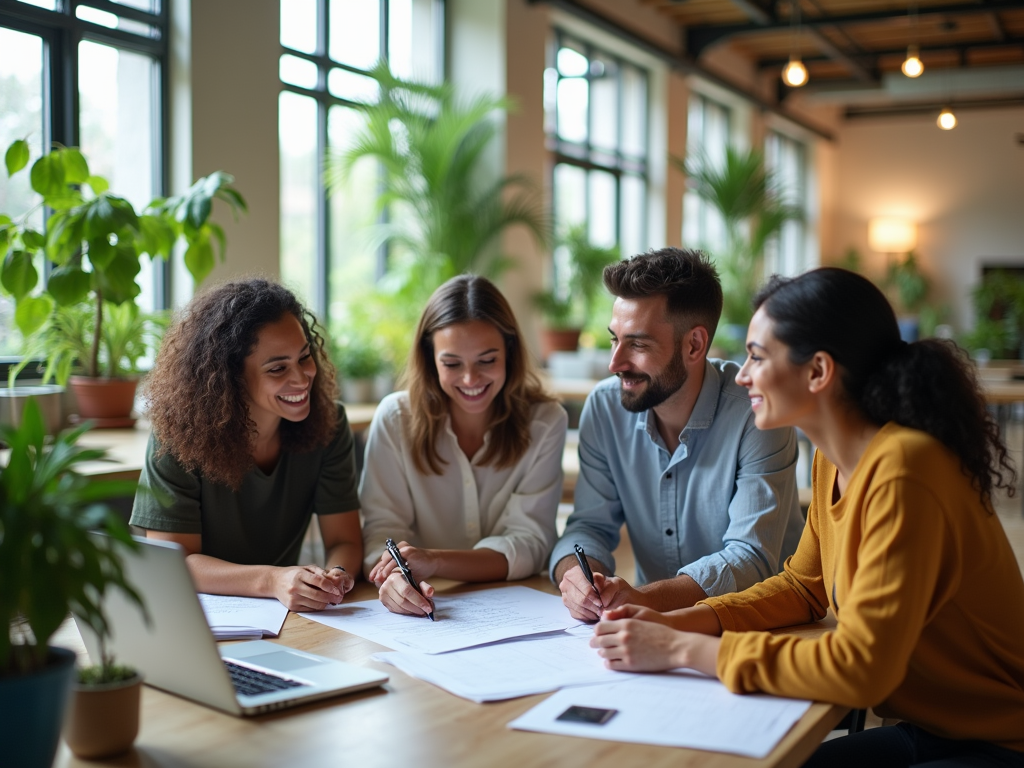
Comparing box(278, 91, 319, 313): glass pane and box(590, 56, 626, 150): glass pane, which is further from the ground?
box(590, 56, 626, 150): glass pane

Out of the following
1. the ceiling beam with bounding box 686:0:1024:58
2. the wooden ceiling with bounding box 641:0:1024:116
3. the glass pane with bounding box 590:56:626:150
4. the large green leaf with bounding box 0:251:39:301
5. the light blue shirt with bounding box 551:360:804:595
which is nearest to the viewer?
the light blue shirt with bounding box 551:360:804:595

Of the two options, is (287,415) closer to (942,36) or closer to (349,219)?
(349,219)

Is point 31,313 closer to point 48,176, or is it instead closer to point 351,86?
point 48,176

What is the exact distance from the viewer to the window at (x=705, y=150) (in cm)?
1043

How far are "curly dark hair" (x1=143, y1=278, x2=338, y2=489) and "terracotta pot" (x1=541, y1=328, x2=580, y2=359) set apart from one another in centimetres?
494

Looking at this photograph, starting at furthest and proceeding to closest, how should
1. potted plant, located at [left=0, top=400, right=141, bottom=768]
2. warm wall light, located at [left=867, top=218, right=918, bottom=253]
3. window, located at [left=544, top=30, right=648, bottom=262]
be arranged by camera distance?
warm wall light, located at [left=867, top=218, right=918, bottom=253] → window, located at [left=544, top=30, right=648, bottom=262] → potted plant, located at [left=0, top=400, right=141, bottom=768]

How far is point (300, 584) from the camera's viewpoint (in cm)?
184

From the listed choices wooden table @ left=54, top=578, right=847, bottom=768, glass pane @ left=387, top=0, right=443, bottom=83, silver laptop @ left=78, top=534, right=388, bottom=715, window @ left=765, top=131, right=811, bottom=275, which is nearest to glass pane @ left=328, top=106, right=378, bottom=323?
glass pane @ left=387, top=0, right=443, bottom=83

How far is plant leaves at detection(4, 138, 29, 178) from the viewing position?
323 cm

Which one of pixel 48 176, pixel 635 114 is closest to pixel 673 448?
pixel 48 176

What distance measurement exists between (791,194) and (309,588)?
12328 millimetres

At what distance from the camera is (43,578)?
102cm

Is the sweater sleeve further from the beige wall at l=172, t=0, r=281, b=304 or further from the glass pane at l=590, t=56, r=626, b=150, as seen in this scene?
the glass pane at l=590, t=56, r=626, b=150

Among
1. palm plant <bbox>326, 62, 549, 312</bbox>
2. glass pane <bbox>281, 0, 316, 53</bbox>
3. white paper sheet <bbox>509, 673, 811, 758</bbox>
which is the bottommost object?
white paper sheet <bbox>509, 673, 811, 758</bbox>
